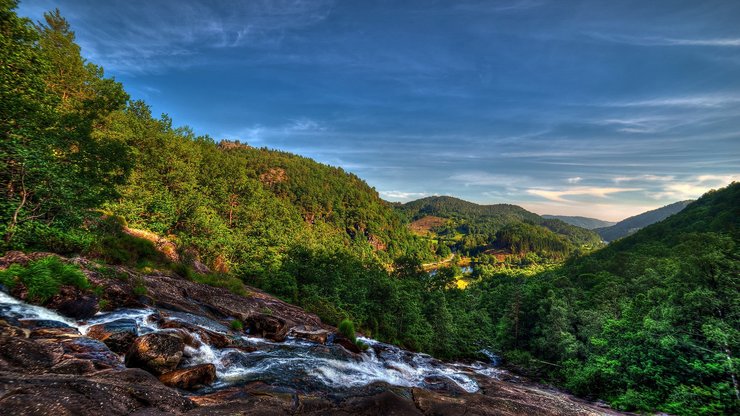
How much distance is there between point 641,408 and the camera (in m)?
A: 19.3

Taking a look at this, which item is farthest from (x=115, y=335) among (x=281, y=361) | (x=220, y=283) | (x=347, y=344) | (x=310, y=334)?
(x=220, y=283)

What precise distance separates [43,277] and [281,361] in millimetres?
10968

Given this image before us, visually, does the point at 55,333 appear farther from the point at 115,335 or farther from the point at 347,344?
the point at 347,344

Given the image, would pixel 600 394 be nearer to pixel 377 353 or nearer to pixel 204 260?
pixel 377 353

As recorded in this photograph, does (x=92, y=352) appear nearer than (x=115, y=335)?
Yes

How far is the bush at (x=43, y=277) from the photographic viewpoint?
37.8ft

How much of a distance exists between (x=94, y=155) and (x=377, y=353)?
2813 cm

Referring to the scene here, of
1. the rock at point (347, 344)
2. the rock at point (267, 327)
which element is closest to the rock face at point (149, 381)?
the rock at point (267, 327)

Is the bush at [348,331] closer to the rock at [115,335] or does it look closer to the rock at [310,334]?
the rock at [310,334]

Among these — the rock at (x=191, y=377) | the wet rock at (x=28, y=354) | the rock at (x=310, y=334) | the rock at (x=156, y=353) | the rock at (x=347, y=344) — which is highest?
the wet rock at (x=28, y=354)

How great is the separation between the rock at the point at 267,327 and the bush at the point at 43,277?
9929mm

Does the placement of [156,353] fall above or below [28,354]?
below

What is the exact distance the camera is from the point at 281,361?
50.6ft

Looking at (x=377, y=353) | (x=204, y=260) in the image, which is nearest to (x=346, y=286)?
(x=204, y=260)
